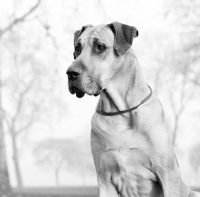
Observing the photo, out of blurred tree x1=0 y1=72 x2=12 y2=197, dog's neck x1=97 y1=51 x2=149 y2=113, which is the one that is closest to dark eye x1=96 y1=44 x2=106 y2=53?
dog's neck x1=97 y1=51 x2=149 y2=113

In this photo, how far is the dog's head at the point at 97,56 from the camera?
2.90 metres

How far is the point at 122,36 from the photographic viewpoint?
3137 millimetres

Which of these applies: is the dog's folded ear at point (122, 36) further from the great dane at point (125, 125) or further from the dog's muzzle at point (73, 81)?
the dog's muzzle at point (73, 81)

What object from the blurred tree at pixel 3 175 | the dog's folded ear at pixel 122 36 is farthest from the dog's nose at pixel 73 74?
the blurred tree at pixel 3 175

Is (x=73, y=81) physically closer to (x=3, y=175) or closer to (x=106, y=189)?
(x=106, y=189)

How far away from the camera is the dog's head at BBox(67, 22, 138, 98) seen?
9.52 ft

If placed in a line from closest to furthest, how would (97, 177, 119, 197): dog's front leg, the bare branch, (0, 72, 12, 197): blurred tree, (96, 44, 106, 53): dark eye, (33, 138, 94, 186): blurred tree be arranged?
(96, 44, 106, 53): dark eye < (97, 177, 119, 197): dog's front leg < (0, 72, 12, 197): blurred tree < the bare branch < (33, 138, 94, 186): blurred tree

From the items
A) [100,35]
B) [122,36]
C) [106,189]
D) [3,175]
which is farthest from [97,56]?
[3,175]

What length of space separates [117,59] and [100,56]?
165mm

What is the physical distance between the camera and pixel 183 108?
1770 centimetres

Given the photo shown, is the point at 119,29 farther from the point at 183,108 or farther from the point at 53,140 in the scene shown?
the point at 53,140

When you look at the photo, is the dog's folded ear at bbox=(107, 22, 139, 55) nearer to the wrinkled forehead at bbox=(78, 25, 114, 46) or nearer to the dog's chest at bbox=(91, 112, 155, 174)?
the wrinkled forehead at bbox=(78, 25, 114, 46)

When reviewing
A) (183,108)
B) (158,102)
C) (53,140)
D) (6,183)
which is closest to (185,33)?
(183,108)

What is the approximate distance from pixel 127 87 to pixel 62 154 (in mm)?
27012
